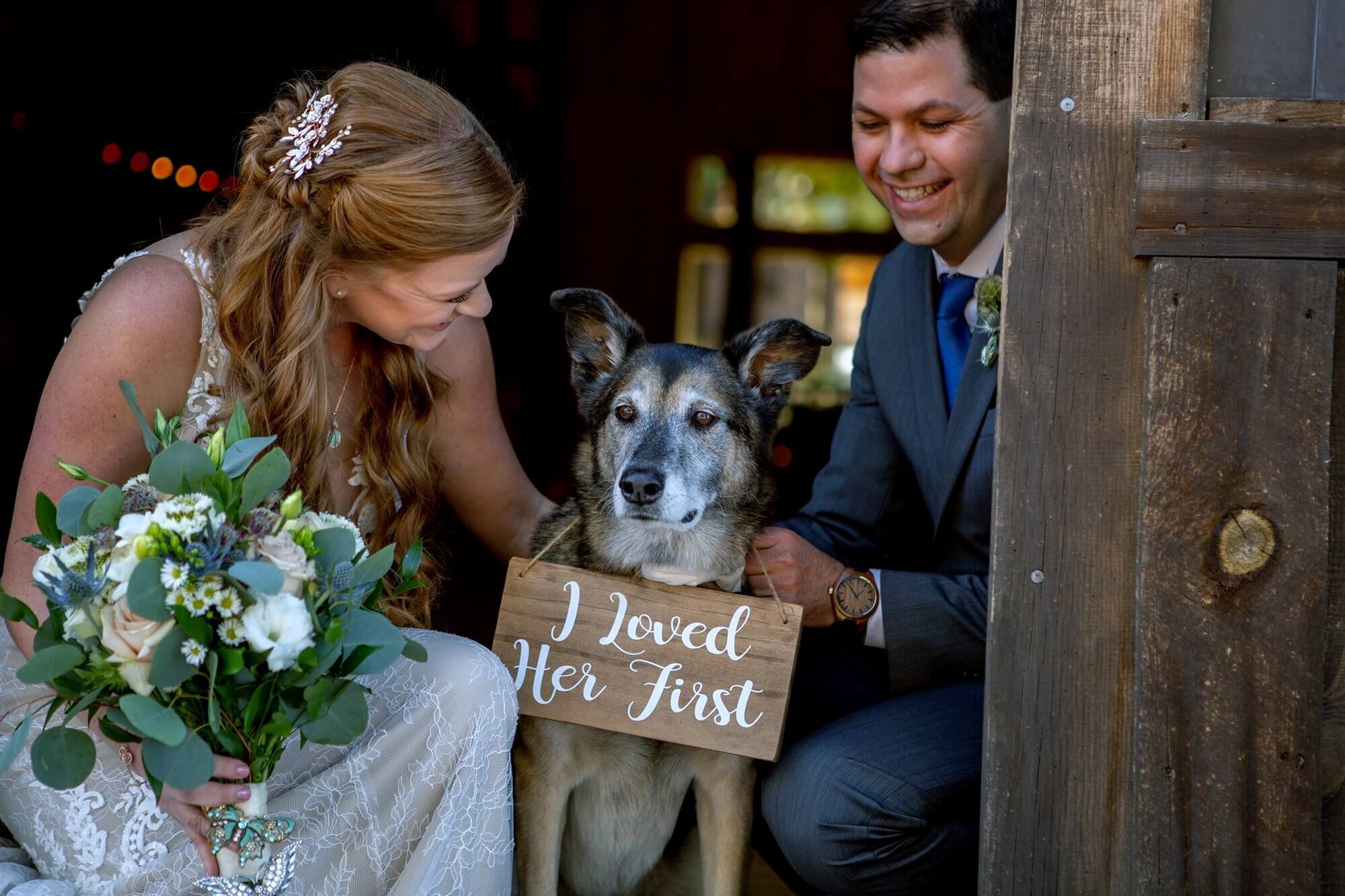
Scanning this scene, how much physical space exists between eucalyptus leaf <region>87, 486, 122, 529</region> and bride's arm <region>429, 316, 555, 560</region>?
1.21m

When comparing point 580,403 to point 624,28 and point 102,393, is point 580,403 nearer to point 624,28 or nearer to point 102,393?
point 102,393

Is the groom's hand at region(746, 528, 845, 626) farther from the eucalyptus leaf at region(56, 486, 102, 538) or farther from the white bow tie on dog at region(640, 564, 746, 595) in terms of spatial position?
the eucalyptus leaf at region(56, 486, 102, 538)

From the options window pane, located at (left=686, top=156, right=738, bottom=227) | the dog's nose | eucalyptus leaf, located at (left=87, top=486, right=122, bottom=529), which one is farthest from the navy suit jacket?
window pane, located at (left=686, top=156, right=738, bottom=227)

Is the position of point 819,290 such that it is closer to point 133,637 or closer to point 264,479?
point 264,479

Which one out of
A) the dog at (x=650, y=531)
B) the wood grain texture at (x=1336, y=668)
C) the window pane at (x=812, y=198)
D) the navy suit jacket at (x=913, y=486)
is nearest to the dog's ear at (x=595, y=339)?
the dog at (x=650, y=531)

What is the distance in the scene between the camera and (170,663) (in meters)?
1.79

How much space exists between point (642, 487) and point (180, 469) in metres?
1.11

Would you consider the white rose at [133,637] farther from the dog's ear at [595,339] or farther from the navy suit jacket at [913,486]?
the navy suit jacket at [913,486]

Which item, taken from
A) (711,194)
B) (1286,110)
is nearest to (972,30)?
(1286,110)

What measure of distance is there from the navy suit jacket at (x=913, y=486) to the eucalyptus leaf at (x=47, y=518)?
1.76m

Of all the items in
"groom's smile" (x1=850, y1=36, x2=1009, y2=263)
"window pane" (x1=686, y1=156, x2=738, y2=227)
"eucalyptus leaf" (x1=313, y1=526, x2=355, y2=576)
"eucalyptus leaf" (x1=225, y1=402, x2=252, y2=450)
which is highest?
"window pane" (x1=686, y1=156, x2=738, y2=227)

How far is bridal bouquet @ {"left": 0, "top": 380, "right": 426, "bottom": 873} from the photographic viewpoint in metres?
1.79

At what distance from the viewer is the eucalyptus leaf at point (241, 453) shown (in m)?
1.95

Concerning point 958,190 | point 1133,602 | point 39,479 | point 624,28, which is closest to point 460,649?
point 39,479
